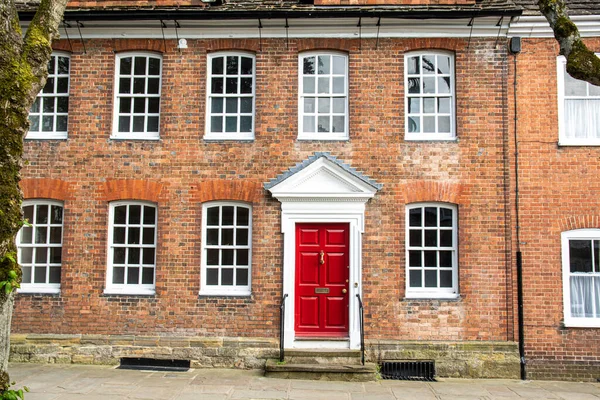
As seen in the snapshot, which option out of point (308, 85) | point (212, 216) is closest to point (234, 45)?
point (308, 85)

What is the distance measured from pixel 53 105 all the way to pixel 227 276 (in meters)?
5.10

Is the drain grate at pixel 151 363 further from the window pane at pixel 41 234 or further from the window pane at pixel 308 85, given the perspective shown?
the window pane at pixel 308 85

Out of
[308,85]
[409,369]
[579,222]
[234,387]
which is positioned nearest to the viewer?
[234,387]

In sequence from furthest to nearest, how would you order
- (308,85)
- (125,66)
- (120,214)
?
(125,66) < (308,85) < (120,214)

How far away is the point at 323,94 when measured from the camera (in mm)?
10523

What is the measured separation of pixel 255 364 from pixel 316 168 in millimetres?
3930

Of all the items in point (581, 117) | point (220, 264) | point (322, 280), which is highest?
point (581, 117)

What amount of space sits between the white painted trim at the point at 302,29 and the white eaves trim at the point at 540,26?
0.23 m

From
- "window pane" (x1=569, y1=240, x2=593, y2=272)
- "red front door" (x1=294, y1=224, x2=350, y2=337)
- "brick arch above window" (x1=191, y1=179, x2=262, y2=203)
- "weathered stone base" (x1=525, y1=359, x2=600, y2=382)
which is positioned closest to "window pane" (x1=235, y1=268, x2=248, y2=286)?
"red front door" (x1=294, y1=224, x2=350, y2=337)

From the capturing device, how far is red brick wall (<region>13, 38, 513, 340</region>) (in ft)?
32.9

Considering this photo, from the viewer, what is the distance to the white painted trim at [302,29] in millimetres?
10289

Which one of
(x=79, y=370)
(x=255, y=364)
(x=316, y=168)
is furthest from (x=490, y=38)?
(x=79, y=370)

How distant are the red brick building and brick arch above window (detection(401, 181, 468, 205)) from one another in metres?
0.03

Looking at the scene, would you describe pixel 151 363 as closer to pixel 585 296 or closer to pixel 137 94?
pixel 137 94
